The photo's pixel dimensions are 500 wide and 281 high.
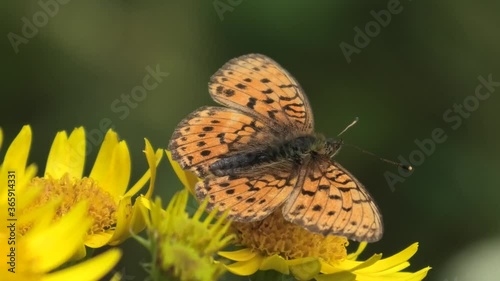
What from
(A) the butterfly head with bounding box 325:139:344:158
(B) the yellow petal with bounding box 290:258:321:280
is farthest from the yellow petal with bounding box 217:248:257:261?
(A) the butterfly head with bounding box 325:139:344:158

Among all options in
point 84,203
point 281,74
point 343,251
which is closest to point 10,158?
point 84,203

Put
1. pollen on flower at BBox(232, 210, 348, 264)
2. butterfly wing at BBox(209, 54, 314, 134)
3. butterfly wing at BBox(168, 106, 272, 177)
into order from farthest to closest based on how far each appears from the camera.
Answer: butterfly wing at BBox(209, 54, 314, 134), butterfly wing at BBox(168, 106, 272, 177), pollen on flower at BBox(232, 210, 348, 264)

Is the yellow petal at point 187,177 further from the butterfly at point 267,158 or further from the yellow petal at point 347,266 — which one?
the yellow petal at point 347,266

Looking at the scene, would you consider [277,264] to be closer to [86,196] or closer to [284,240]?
[284,240]

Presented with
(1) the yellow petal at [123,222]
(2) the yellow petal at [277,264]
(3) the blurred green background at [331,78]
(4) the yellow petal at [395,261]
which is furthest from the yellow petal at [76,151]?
(3) the blurred green background at [331,78]

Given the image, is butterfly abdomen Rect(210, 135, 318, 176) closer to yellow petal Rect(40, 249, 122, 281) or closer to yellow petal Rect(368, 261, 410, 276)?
yellow petal Rect(368, 261, 410, 276)
